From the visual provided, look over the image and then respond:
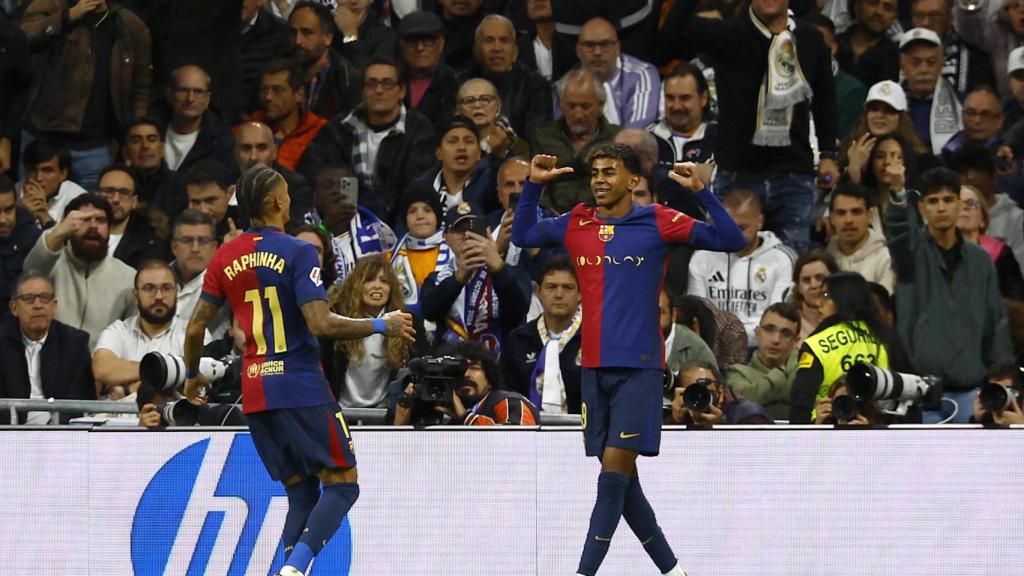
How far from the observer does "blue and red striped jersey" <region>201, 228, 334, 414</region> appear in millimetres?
8938

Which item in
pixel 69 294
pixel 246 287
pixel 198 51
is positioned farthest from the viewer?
pixel 198 51

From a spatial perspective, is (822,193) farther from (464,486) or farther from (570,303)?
(464,486)

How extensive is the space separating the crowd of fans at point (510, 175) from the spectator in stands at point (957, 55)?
2cm

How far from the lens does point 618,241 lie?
30.6ft

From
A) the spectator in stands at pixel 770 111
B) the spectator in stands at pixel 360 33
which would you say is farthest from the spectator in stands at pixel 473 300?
the spectator in stands at pixel 360 33

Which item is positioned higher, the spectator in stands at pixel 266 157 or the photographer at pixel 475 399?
the spectator in stands at pixel 266 157

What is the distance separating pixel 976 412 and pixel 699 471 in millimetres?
1787

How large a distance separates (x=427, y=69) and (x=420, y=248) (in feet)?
8.55

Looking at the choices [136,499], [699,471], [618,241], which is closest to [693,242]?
[618,241]

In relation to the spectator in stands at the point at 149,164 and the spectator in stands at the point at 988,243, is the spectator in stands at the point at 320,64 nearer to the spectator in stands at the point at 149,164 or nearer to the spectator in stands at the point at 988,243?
the spectator in stands at the point at 149,164

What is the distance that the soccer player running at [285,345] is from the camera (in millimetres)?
8898

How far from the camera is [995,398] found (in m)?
10.2

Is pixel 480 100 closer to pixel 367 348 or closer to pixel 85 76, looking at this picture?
pixel 367 348

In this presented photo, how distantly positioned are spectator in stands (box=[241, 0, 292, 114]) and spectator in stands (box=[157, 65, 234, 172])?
0.90 meters
